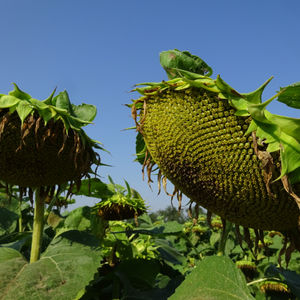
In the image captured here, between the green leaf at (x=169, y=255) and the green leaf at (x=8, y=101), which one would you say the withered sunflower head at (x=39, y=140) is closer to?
the green leaf at (x=8, y=101)

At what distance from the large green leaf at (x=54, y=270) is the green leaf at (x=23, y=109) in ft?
2.40

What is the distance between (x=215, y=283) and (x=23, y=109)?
1242 mm

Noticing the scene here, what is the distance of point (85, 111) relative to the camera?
2131mm

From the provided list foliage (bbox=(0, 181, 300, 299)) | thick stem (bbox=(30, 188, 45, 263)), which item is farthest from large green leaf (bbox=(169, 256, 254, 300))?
thick stem (bbox=(30, 188, 45, 263))

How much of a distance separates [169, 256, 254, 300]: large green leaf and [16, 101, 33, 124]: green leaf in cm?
112

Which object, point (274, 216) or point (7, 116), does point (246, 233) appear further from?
point (7, 116)

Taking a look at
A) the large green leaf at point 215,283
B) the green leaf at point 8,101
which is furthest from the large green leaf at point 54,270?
the green leaf at point 8,101

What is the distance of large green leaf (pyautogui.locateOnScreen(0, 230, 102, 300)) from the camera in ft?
5.35

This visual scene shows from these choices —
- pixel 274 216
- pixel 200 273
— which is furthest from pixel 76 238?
pixel 274 216

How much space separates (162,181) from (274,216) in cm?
57

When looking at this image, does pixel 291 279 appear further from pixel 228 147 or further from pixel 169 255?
pixel 228 147

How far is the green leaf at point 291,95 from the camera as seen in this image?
114 centimetres

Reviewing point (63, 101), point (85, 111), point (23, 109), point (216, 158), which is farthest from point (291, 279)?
point (23, 109)

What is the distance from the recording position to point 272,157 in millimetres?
1215
